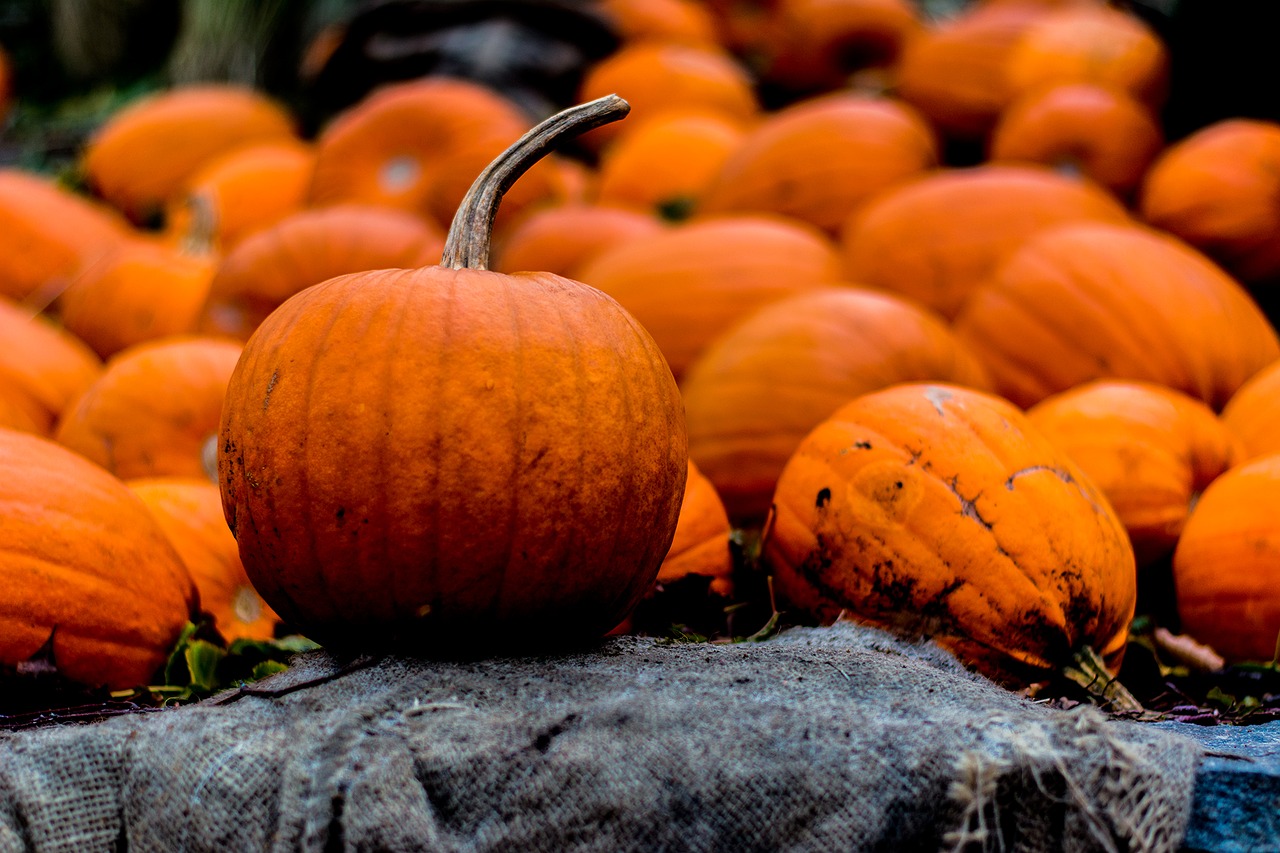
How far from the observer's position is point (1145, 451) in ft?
7.98

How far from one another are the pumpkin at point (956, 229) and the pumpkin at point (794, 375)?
0.77 metres

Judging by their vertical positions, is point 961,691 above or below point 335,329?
below

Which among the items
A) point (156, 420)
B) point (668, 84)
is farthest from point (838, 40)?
point (156, 420)

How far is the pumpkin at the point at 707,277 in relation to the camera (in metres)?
3.50

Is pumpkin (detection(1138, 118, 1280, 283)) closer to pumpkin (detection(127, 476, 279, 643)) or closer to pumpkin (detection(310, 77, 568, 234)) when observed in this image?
pumpkin (detection(310, 77, 568, 234))

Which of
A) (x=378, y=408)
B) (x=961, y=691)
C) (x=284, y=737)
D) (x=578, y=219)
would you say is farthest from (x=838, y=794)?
(x=578, y=219)

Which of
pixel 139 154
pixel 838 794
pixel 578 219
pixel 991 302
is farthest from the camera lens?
pixel 139 154

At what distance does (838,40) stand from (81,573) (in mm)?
5950

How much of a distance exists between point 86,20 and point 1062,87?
7338 mm

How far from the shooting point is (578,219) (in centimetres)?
450

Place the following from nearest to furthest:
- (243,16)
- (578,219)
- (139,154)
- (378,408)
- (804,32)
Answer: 1. (378,408)
2. (578,219)
3. (139,154)
4. (804,32)
5. (243,16)

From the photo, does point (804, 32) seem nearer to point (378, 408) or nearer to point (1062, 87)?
point (1062, 87)

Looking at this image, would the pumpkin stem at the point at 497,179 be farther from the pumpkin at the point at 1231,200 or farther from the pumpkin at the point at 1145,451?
the pumpkin at the point at 1231,200

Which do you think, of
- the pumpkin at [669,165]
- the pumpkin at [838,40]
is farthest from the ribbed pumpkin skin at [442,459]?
the pumpkin at [838,40]
